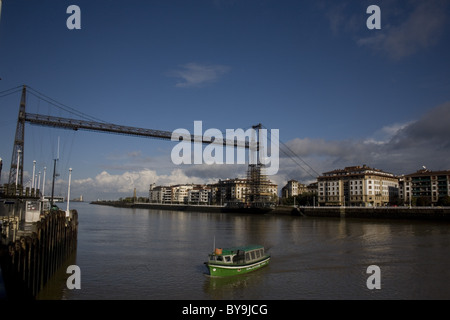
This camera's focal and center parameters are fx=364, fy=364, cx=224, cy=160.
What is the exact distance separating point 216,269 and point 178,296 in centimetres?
303

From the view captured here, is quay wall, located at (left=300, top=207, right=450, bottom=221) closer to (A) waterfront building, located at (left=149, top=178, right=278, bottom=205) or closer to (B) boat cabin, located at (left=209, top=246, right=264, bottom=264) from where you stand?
(A) waterfront building, located at (left=149, top=178, right=278, bottom=205)

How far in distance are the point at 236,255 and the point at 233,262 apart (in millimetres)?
503

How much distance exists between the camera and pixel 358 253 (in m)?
24.6

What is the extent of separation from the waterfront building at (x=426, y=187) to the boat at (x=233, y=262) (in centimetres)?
7100

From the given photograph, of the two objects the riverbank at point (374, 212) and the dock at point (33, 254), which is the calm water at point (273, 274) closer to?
the dock at point (33, 254)

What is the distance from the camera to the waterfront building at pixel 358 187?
86.8 m

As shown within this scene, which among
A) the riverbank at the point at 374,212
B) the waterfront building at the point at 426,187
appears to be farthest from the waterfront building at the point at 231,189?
the waterfront building at the point at 426,187

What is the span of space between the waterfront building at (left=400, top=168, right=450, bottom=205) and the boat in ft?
233

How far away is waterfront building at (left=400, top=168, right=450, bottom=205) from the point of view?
→ 8131 cm

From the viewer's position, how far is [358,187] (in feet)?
289

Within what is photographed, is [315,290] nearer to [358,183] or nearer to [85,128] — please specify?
[85,128]

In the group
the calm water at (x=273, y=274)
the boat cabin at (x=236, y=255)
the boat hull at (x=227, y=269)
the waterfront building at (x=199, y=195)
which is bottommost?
the calm water at (x=273, y=274)

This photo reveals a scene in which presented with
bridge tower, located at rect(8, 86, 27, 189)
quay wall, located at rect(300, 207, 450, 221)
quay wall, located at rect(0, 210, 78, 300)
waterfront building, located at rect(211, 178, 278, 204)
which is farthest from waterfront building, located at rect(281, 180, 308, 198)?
quay wall, located at rect(0, 210, 78, 300)
